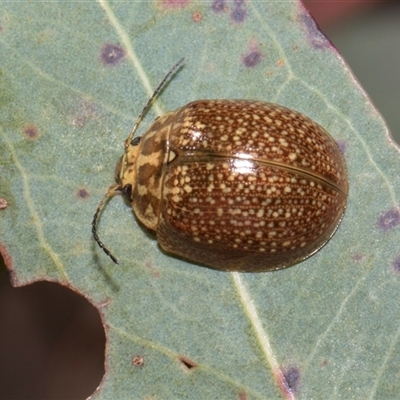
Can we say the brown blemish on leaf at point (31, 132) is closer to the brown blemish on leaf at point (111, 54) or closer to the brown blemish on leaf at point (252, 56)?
the brown blemish on leaf at point (111, 54)

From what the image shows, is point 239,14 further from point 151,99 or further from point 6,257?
point 6,257

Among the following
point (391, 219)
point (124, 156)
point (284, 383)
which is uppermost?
point (124, 156)

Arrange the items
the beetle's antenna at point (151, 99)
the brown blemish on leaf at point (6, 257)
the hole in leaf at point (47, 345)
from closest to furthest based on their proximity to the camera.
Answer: the brown blemish on leaf at point (6, 257), the beetle's antenna at point (151, 99), the hole in leaf at point (47, 345)

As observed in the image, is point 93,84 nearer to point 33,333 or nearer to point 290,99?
point 290,99

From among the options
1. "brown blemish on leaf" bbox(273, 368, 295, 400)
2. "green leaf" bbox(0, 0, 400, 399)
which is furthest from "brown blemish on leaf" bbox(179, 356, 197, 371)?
"brown blemish on leaf" bbox(273, 368, 295, 400)

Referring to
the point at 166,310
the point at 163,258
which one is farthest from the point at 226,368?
the point at 163,258

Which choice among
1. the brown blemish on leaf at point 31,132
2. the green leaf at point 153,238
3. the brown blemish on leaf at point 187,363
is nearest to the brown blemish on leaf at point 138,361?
the green leaf at point 153,238

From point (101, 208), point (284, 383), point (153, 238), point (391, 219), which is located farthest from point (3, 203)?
point (391, 219)
